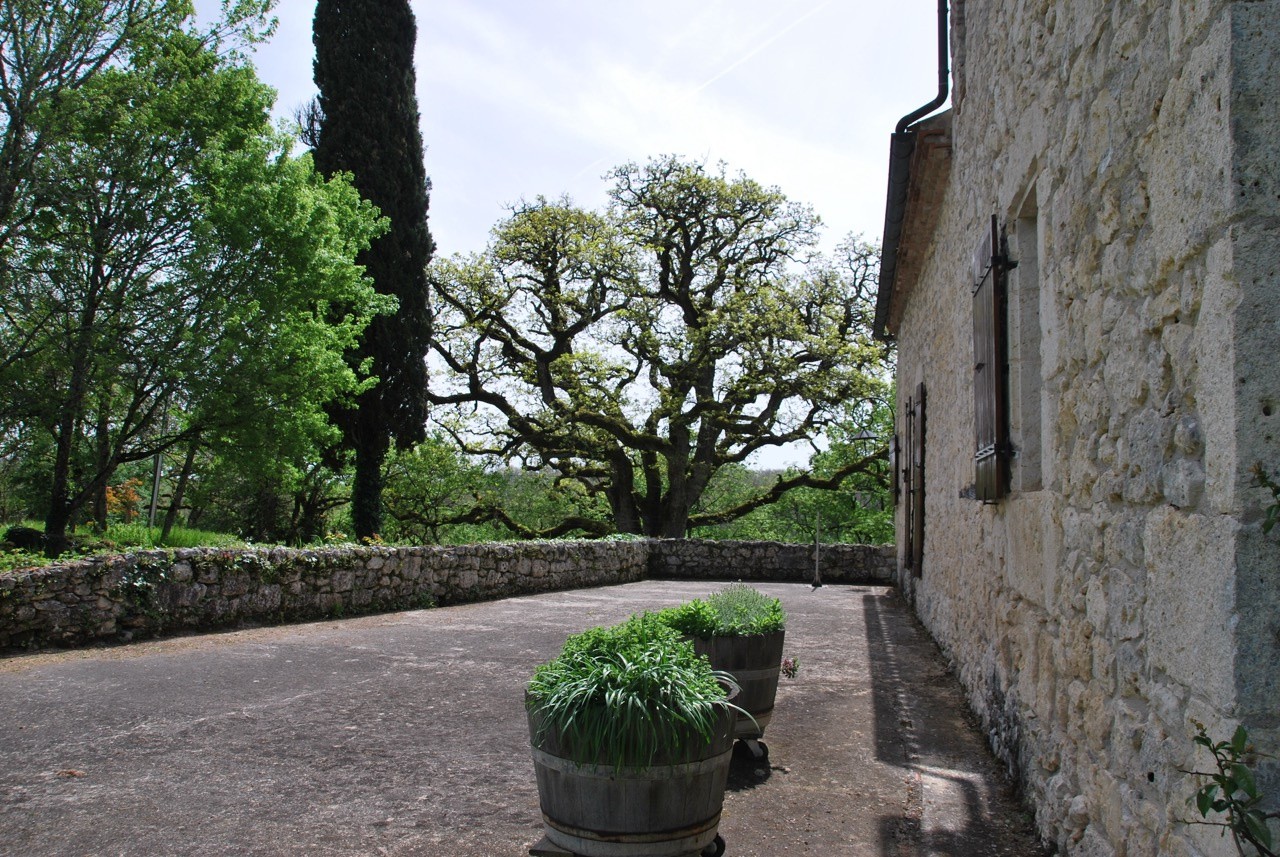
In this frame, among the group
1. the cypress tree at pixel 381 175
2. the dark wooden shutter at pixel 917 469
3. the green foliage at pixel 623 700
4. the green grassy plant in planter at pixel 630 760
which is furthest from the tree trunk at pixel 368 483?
the green grassy plant in planter at pixel 630 760

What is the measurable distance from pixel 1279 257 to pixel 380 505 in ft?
55.2

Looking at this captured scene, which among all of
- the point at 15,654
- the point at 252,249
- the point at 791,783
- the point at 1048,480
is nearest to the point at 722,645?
the point at 791,783

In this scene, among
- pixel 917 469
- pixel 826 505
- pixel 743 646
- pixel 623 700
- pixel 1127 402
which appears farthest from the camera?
pixel 826 505

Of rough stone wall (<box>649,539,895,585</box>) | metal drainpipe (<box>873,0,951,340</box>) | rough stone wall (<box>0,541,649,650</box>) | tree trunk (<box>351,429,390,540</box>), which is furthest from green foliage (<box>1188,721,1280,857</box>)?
rough stone wall (<box>649,539,895,585</box>)

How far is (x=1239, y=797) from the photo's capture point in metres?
1.84

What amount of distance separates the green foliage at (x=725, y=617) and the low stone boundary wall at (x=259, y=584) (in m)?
5.88

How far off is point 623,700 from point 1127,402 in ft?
5.51

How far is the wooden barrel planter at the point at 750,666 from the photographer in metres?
4.38

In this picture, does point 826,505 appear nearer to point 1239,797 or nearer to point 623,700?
point 623,700

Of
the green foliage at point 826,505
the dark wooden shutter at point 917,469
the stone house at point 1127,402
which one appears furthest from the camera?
the green foliage at point 826,505

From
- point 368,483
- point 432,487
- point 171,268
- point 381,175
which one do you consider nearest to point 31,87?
point 171,268

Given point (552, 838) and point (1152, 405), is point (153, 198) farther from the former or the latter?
point (1152, 405)

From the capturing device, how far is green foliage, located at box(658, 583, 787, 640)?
14.5ft

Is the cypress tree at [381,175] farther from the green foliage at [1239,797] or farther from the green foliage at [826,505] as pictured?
the green foliage at [1239,797]
